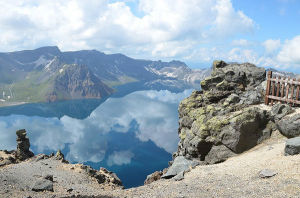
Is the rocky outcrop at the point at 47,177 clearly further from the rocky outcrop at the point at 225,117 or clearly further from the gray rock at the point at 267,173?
the gray rock at the point at 267,173

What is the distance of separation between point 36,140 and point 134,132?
246 feet

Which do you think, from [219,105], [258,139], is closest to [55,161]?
[219,105]

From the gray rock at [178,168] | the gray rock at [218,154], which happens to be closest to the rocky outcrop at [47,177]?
the gray rock at [178,168]

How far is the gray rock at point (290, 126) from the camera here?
23.4 meters

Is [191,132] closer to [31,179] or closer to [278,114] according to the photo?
[278,114]

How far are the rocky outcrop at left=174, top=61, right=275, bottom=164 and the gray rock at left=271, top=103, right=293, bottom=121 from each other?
0.73 metres

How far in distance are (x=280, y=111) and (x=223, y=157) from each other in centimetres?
847

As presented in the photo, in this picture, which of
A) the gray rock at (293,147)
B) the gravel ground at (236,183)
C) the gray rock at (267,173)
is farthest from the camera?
the gray rock at (293,147)

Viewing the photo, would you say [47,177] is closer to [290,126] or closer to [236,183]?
[236,183]

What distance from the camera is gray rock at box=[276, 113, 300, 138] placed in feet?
76.8

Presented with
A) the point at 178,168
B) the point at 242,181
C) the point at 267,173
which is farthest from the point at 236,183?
the point at 178,168

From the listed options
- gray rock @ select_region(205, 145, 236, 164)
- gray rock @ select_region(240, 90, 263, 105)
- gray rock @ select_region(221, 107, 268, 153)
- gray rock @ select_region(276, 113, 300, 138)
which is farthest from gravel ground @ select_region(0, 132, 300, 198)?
gray rock @ select_region(240, 90, 263, 105)

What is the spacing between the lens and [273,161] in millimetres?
19016

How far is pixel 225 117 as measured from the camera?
2820 centimetres
